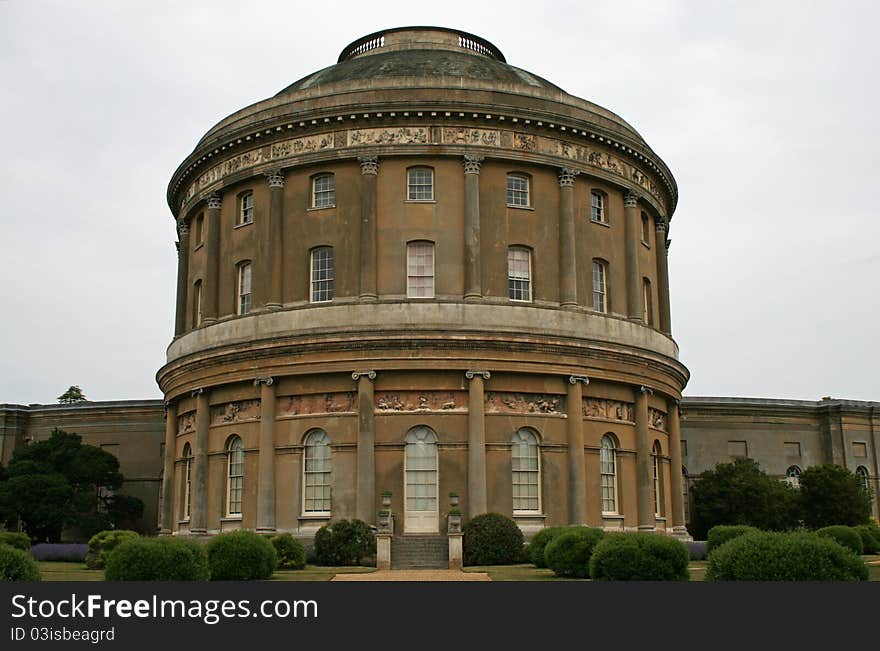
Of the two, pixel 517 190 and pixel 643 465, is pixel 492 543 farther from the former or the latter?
pixel 517 190

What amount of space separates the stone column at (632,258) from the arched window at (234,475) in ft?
47.3

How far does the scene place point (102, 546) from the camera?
105ft

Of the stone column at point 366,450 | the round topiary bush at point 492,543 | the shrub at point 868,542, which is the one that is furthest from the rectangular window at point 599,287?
the shrub at point 868,542

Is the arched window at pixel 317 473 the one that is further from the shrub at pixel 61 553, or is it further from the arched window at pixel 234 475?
the shrub at pixel 61 553

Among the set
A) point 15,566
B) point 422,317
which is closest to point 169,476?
point 422,317

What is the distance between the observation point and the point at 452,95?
3466 centimetres

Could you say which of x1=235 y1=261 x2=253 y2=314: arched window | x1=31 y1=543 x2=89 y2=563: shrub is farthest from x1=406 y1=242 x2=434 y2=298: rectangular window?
x1=31 y1=543 x2=89 y2=563: shrub

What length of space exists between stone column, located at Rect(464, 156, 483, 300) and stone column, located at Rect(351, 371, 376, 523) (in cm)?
430

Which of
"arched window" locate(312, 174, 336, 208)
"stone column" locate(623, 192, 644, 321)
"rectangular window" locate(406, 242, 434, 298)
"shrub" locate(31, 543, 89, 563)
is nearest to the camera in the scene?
"rectangular window" locate(406, 242, 434, 298)

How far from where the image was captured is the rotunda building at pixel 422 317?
32.9 meters

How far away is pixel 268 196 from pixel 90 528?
17.5 meters

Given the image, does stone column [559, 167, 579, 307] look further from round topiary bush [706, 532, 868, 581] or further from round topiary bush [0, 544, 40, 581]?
round topiary bush [0, 544, 40, 581]

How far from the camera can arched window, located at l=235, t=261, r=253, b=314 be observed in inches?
1453

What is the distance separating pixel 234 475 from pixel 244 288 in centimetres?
657
